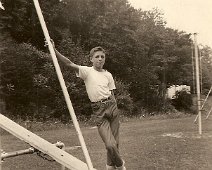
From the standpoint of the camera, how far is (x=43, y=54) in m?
23.1

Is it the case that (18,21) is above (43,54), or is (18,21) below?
above

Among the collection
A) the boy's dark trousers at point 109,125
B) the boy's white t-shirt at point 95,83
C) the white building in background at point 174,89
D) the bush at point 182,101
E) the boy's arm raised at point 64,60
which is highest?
the boy's arm raised at point 64,60

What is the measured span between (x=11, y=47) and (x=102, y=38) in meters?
7.04

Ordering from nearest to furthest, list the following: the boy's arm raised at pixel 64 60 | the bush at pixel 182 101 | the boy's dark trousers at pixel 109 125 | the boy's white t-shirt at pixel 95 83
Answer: the boy's arm raised at pixel 64 60 < the boy's dark trousers at pixel 109 125 < the boy's white t-shirt at pixel 95 83 < the bush at pixel 182 101

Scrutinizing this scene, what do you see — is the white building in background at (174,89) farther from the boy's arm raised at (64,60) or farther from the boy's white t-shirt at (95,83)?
the boy's arm raised at (64,60)

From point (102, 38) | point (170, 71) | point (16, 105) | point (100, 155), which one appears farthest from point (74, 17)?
point (100, 155)

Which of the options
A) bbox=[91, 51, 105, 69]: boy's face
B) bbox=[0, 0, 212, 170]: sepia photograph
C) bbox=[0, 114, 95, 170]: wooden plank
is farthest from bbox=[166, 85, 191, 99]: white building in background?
bbox=[0, 114, 95, 170]: wooden plank

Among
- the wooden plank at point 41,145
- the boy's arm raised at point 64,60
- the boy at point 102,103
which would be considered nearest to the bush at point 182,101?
the boy at point 102,103

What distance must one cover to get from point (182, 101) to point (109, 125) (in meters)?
28.8

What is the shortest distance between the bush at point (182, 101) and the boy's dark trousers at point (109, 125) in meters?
28.3

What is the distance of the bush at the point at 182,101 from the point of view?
3294 cm

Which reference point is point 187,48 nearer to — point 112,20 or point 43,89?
point 112,20

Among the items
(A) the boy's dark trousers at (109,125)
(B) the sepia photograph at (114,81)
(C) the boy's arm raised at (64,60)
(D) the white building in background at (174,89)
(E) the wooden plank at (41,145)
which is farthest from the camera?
(D) the white building in background at (174,89)

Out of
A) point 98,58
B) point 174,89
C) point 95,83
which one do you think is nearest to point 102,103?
point 95,83
